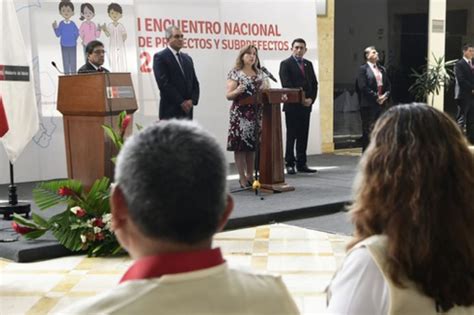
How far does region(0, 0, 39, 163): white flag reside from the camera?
505 cm

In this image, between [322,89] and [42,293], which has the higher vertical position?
[322,89]

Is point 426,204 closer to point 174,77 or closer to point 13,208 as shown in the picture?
point 13,208

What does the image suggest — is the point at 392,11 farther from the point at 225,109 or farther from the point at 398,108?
the point at 398,108

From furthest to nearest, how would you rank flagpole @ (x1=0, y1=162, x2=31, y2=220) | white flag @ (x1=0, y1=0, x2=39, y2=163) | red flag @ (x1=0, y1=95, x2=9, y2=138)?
flagpole @ (x1=0, y1=162, x2=31, y2=220)
white flag @ (x1=0, y1=0, x2=39, y2=163)
red flag @ (x1=0, y1=95, x2=9, y2=138)

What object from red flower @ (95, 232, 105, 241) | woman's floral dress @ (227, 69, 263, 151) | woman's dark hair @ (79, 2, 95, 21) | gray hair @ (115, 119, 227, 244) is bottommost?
red flower @ (95, 232, 105, 241)

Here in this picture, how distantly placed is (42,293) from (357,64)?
7.97 m

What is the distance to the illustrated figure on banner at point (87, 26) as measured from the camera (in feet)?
23.9

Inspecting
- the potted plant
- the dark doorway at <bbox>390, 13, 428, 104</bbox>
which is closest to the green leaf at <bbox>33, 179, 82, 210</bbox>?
the potted plant

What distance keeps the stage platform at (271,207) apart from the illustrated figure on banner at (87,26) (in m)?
1.65

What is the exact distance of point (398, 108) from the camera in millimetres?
1364

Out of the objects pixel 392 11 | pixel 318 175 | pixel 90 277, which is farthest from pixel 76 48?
pixel 392 11

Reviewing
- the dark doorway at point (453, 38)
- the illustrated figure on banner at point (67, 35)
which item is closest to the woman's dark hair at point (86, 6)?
the illustrated figure on banner at point (67, 35)

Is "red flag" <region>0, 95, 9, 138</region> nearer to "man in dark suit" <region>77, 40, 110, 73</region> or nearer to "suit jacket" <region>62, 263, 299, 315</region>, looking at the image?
"man in dark suit" <region>77, 40, 110, 73</region>

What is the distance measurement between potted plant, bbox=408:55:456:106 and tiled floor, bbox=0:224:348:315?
22.0ft
